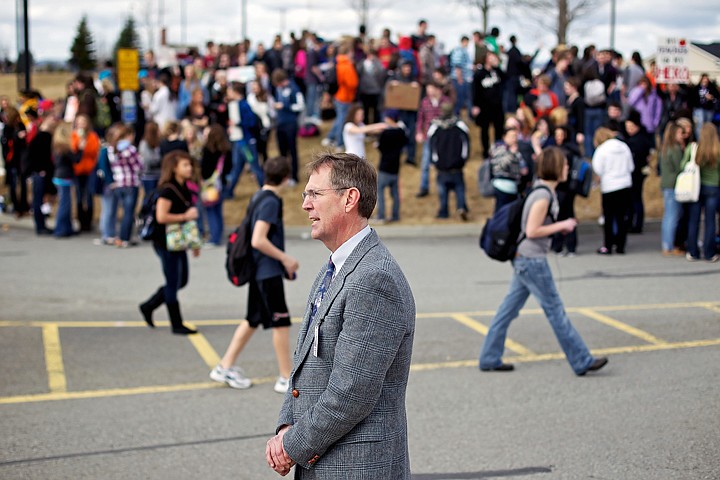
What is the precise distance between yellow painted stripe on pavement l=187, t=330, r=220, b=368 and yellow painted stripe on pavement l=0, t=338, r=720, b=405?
27.1 inches

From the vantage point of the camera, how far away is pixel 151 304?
31.8 ft

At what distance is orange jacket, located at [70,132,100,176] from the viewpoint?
16125 mm

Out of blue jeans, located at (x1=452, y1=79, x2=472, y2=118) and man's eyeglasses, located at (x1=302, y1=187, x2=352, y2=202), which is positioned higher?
blue jeans, located at (x1=452, y1=79, x2=472, y2=118)

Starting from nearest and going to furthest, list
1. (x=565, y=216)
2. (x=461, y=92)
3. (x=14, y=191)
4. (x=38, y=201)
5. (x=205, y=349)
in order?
1. (x=205, y=349)
2. (x=565, y=216)
3. (x=38, y=201)
4. (x=14, y=191)
5. (x=461, y=92)

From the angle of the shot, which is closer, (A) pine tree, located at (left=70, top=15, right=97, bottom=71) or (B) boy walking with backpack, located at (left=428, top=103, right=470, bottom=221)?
(B) boy walking with backpack, located at (left=428, top=103, right=470, bottom=221)

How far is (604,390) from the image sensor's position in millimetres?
7477

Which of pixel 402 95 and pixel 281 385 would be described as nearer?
pixel 281 385

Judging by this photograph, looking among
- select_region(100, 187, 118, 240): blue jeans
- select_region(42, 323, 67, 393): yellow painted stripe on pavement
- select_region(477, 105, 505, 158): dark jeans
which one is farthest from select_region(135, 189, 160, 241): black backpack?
select_region(477, 105, 505, 158): dark jeans

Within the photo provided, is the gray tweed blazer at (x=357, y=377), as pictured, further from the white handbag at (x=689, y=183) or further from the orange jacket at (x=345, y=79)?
the orange jacket at (x=345, y=79)

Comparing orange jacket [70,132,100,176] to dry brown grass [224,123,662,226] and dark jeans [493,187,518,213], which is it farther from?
dark jeans [493,187,518,213]

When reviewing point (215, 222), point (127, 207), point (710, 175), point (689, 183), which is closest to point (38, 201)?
point (127, 207)

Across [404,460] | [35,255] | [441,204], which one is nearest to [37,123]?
[35,255]

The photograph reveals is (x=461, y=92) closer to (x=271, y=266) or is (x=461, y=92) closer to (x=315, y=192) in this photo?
(x=271, y=266)

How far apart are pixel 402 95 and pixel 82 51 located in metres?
63.7
